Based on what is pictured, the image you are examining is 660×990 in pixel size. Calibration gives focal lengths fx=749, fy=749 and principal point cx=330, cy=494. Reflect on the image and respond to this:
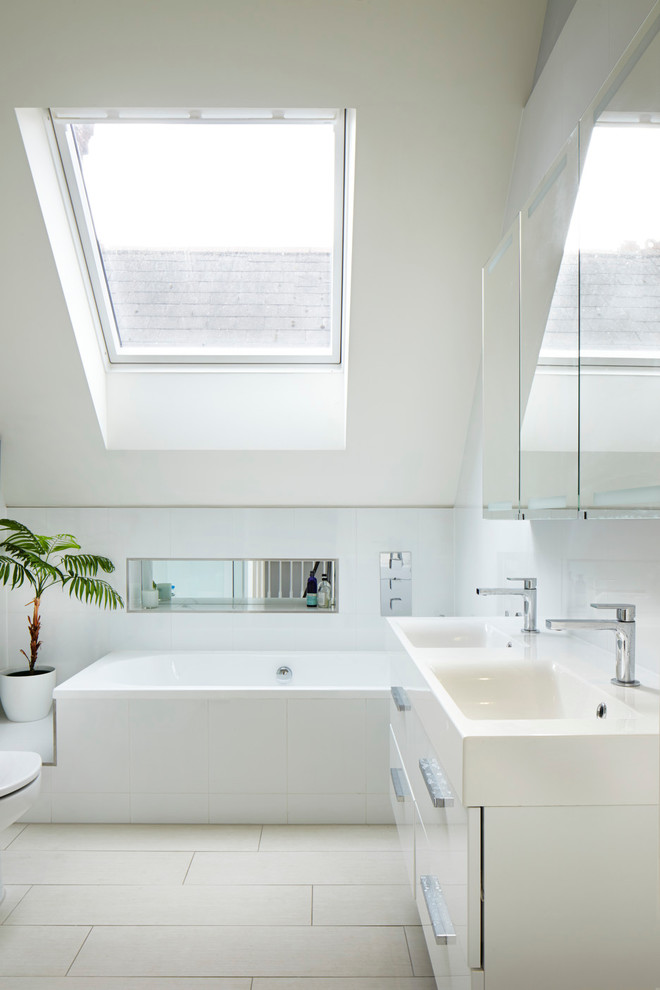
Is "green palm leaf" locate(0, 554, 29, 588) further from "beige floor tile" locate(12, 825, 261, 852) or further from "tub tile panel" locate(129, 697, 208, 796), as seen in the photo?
"beige floor tile" locate(12, 825, 261, 852)

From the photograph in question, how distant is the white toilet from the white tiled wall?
1.37m

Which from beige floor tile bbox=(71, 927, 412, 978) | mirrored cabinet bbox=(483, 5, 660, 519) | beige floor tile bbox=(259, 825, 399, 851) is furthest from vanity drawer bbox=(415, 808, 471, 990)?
beige floor tile bbox=(259, 825, 399, 851)

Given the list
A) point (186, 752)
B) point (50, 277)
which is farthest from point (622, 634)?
point (50, 277)

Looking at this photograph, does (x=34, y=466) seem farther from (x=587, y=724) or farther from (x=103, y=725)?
(x=587, y=724)

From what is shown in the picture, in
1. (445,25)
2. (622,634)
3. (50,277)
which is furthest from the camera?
(50,277)

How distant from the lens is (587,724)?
1.30 metres

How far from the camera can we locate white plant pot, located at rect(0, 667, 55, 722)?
3.66 metres

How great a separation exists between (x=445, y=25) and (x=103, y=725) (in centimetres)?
293

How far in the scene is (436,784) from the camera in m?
1.58

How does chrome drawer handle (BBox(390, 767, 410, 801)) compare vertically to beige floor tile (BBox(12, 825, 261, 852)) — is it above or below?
above

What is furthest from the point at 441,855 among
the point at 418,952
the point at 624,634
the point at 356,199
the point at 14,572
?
the point at 14,572

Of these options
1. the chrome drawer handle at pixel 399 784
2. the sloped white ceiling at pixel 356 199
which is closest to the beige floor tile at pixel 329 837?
the chrome drawer handle at pixel 399 784

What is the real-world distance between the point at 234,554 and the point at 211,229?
1666mm

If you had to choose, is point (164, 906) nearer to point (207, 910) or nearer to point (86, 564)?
point (207, 910)
